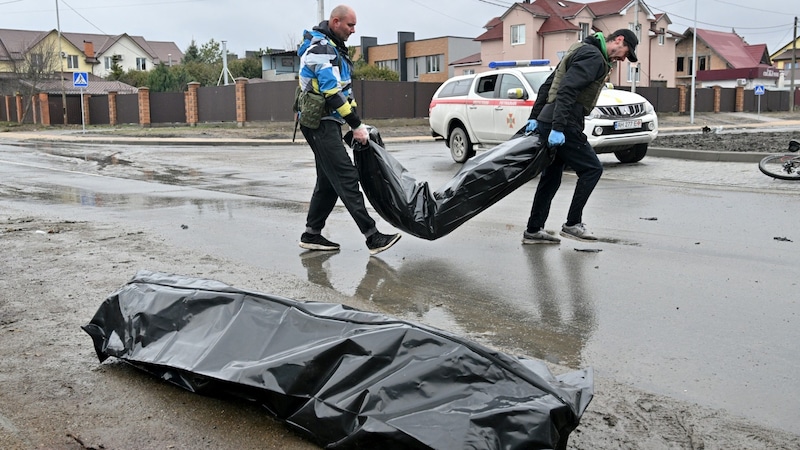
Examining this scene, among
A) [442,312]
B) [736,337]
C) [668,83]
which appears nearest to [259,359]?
[442,312]

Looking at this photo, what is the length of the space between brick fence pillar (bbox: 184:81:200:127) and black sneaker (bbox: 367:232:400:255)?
36.1 m

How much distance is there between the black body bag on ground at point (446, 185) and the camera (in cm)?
579

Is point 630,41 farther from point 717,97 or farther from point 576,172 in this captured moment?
point 717,97

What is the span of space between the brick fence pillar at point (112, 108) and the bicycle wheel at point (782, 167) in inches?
1682

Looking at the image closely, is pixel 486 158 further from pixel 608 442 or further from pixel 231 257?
pixel 608 442

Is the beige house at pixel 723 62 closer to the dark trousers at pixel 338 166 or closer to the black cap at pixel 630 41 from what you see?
Answer: the black cap at pixel 630 41

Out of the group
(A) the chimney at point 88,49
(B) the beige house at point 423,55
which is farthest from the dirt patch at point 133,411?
(A) the chimney at point 88,49

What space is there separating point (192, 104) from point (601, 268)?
3804 cm

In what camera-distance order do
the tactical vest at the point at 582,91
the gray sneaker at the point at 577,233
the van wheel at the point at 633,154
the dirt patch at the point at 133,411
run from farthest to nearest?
the van wheel at the point at 633,154, the gray sneaker at the point at 577,233, the tactical vest at the point at 582,91, the dirt patch at the point at 133,411

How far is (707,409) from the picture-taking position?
3154mm

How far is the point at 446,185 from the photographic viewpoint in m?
5.91

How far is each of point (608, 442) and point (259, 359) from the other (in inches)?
55.5

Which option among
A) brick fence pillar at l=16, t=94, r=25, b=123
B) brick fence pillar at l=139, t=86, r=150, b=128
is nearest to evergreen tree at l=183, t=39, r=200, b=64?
brick fence pillar at l=16, t=94, r=25, b=123

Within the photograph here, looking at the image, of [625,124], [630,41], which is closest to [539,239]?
[630,41]
